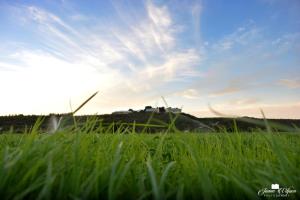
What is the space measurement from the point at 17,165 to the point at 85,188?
1.27ft

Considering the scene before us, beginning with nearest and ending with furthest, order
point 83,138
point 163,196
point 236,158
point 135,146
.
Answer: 1. point 163,196
2. point 83,138
3. point 236,158
4. point 135,146

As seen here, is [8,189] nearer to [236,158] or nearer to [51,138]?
[51,138]

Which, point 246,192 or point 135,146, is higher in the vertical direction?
point 135,146

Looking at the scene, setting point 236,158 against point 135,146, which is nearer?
point 236,158

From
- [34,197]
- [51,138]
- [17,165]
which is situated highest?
[51,138]

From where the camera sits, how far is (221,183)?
7.45 ft

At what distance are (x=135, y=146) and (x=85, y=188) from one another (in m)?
1.46

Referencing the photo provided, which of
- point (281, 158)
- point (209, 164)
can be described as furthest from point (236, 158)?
point (281, 158)

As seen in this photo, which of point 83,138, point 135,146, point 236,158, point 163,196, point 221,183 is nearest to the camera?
point 163,196

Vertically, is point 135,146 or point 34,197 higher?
point 135,146

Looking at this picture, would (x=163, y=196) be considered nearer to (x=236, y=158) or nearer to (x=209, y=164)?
(x=209, y=164)

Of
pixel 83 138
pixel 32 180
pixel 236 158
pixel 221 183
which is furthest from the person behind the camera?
pixel 236 158

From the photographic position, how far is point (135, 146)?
3.42 meters

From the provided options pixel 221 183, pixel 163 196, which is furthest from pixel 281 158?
pixel 163 196
